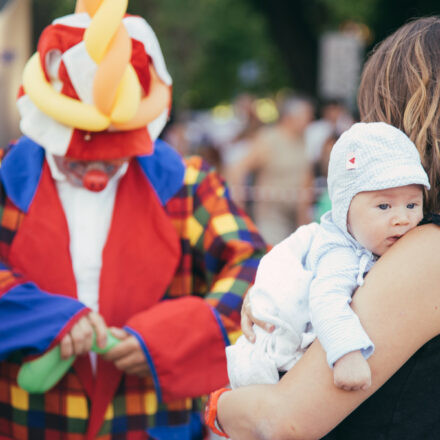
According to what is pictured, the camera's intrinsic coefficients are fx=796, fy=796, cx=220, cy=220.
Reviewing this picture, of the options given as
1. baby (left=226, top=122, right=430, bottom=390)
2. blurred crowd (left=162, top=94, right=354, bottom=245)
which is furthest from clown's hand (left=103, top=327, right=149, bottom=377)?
blurred crowd (left=162, top=94, right=354, bottom=245)

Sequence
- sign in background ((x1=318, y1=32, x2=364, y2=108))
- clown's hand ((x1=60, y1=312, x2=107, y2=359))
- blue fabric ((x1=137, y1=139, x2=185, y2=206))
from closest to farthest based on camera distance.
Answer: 1. clown's hand ((x1=60, y1=312, x2=107, y2=359))
2. blue fabric ((x1=137, y1=139, x2=185, y2=206))
3. sign in background ((x1=318, y1=32, x2=364, y2=108))

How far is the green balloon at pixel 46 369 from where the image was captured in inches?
98.3

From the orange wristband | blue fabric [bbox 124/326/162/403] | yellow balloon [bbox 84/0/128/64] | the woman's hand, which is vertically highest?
yellow balloon [bbox 84/0/128/64]

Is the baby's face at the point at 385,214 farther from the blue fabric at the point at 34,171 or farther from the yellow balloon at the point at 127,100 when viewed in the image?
the blue fabric at the point at 34,171

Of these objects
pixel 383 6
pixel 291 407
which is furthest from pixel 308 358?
pixel 383 6

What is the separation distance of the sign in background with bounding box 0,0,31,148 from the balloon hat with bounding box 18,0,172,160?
13.6ft

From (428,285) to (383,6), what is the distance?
53.3ft

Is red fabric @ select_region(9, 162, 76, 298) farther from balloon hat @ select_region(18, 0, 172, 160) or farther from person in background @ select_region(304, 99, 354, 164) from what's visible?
person in background @ select_region(304, 99, 354, 164)

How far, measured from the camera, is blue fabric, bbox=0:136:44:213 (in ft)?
8.90

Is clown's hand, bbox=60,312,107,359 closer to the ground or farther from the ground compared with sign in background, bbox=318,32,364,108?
farther from the ground

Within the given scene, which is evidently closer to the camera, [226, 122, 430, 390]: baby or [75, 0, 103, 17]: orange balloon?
[226, 122, 430, 390]: baby

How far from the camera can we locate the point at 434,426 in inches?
63.7

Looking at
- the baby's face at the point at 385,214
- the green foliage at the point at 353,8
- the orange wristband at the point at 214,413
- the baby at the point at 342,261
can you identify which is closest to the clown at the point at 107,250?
the orange wristband at the point at 214,413

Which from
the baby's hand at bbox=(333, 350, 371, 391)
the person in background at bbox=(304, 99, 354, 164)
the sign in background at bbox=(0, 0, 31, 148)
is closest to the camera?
the baby's hand at bbox=(333, 350, 371, 391)
